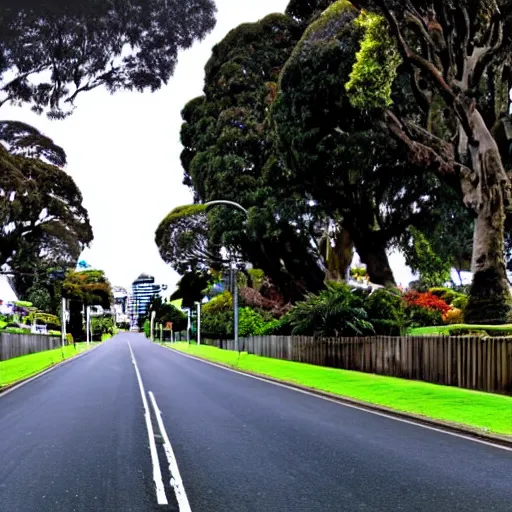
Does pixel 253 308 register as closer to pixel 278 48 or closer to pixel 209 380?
pixel 278 48

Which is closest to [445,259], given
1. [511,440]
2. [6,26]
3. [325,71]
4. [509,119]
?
[509,119]

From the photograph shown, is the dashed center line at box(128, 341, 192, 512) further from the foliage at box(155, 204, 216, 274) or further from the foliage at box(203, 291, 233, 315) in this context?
the foliage at box(203, 291, 233, 315)

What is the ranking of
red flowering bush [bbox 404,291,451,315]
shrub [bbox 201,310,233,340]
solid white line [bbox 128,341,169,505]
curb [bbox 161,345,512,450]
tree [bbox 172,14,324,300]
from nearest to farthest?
1. solid white line [bbox 128,341,169,505]
2. curb [bbox 161,345,512,450]
3. red flowering bush [bbox 404,291,451,315]
4. tree [bbox 172,14,324,300]
5. shrub [bbox 201,310,233,340]

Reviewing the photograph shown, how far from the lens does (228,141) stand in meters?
43.4

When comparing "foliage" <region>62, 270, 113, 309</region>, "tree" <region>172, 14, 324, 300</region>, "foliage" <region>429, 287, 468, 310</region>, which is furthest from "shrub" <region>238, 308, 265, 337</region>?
"foliage" <region>62, 270, 113, 309</region>

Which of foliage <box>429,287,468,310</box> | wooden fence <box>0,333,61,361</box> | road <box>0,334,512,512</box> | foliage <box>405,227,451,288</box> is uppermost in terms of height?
foliage <box>405,227,451,288</box>

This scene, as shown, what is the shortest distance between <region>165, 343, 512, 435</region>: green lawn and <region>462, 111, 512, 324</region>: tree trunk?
5785 mm

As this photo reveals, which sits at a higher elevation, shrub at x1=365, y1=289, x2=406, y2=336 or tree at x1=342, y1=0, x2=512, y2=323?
tree at x1=342, y1=0, x2=512, y2=323

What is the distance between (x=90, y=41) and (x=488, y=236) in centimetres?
1898

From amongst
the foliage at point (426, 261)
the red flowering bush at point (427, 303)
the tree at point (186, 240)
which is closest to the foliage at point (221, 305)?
the tree at point (186, 240)

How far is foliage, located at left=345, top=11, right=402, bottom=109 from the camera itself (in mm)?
24828

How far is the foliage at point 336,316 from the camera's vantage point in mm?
27000

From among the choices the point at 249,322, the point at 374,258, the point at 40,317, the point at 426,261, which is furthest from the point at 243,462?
the point at 40,317

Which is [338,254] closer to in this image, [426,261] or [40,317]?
[426,261]
